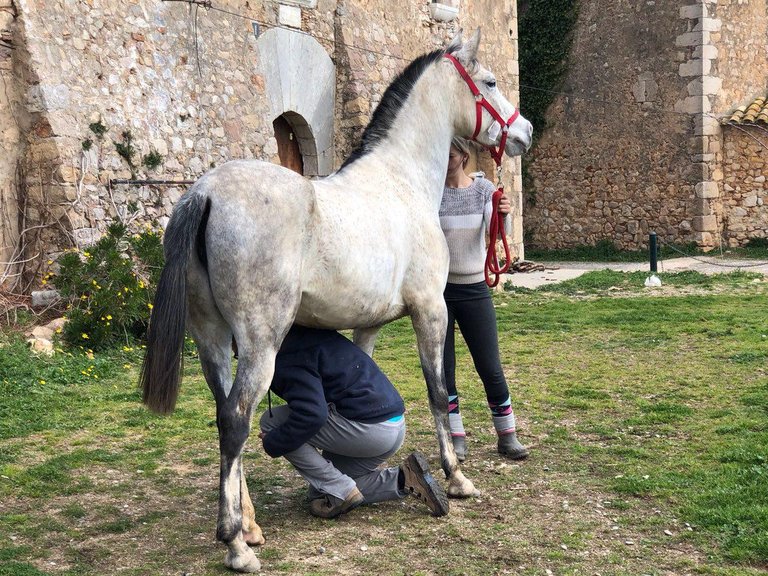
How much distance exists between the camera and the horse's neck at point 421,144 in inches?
186

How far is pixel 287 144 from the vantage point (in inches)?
469

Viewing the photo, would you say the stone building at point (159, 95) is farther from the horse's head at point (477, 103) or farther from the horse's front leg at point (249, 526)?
the horse's front leg at point (249, 526)

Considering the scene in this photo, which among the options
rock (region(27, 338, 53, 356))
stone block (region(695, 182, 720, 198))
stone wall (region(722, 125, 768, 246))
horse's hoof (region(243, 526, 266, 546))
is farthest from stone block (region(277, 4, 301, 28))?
stone wall (region(722, 125, 768, 246))

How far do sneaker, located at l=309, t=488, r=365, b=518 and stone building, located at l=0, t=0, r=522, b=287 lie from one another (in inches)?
199

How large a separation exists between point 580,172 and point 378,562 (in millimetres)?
17401

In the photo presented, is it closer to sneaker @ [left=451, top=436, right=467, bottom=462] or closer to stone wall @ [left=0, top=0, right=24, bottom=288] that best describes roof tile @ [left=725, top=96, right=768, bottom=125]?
stone wall @ [left=0, top=0, right=24, bottom=288]

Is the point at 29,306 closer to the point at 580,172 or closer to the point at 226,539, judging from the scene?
the point at 226,539

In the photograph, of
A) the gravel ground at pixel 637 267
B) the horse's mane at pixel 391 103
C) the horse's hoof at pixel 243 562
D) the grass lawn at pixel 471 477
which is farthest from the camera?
the gravel ground at pixel 637 267

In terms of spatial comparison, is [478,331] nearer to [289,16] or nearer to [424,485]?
[424,485]

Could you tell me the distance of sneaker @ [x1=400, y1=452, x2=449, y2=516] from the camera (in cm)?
430

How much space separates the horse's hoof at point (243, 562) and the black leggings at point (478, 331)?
193cm

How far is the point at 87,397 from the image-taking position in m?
6.63

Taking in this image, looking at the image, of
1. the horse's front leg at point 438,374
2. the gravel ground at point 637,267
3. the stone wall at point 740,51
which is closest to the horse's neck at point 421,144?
the horse's front leg at point 438,374

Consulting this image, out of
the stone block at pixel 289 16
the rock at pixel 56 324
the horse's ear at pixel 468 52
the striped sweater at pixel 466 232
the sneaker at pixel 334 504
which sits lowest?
the sneaker at pixel 334 504
